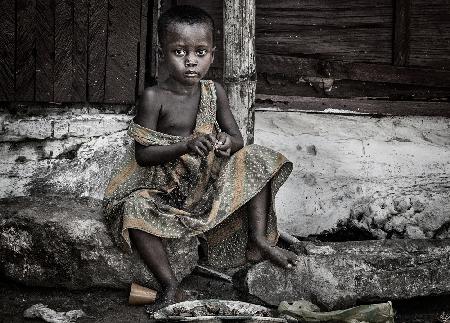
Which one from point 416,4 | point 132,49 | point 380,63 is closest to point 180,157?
point 132,49

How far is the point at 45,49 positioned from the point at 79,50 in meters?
0.20

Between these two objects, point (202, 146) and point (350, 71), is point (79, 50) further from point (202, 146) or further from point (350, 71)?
point (350, 71)

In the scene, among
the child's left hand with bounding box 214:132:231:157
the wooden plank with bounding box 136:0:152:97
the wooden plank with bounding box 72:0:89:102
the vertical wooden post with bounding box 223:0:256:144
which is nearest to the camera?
the child's left hand with bounding box 214:132:231:157

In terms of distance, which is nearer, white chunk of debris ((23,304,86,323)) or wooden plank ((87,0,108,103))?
white chunk of debris ((23,304,86,323))

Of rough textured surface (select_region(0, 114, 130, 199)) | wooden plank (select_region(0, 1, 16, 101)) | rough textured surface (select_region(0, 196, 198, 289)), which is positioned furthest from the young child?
wooden plank (select_region(0, 1, 16, 101))

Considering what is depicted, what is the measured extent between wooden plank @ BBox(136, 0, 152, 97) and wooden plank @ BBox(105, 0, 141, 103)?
23 mm

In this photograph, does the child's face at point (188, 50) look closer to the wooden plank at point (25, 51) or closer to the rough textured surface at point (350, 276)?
the rough textured surface at point (350, 276)

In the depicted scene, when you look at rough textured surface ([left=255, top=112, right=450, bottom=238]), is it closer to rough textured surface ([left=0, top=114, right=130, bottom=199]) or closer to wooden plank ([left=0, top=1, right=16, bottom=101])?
rough textured surface ([left=0, top=114, right=130, bottom=199])

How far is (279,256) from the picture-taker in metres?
3.44

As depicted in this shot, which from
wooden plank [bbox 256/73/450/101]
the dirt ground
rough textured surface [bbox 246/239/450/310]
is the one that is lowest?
the dirt ground

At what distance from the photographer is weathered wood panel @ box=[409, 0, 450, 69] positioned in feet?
15.5

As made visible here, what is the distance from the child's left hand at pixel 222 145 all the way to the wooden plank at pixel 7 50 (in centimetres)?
159

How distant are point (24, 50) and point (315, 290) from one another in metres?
2.26

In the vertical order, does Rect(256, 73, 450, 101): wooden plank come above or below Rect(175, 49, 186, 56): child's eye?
below
